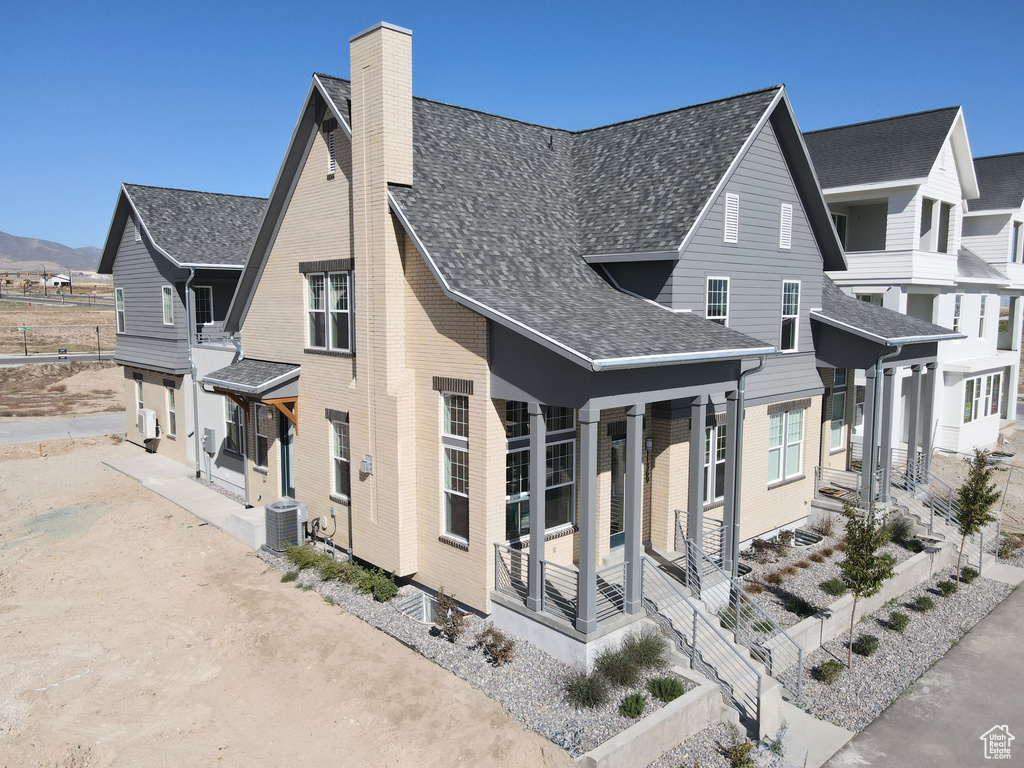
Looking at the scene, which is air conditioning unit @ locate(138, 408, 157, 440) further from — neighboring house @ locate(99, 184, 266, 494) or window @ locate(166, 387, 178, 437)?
window @ locate(166, 387, 178, 437)

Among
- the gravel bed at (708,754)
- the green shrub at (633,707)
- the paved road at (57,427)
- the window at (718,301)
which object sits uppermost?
the window at (718,301)

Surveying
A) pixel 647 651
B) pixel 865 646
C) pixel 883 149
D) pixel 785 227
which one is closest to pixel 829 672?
pixel 865 646

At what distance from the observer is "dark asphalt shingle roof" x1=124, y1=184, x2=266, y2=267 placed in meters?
23.1

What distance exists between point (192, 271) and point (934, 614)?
21.5 metres

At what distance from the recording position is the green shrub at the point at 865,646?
12.9m

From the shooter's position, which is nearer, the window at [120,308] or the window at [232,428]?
the window at [232,428]

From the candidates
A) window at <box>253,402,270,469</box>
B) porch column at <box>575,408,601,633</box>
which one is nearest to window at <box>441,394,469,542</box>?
porch column at <box>575,408,601,633</box>

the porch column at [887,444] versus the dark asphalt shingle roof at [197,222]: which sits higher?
the dark asphalt shingle roof at [197,222]

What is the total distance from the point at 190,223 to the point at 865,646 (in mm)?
23327

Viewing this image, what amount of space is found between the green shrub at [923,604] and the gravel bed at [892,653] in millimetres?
96

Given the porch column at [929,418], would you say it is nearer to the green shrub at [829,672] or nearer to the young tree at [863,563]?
the young tree at [863,563]

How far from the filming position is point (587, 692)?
10.3 m

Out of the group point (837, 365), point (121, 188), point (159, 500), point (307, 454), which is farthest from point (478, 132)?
point (121, 188)

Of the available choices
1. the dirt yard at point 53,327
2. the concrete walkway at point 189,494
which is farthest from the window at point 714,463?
the dirt yard at point 53,327
